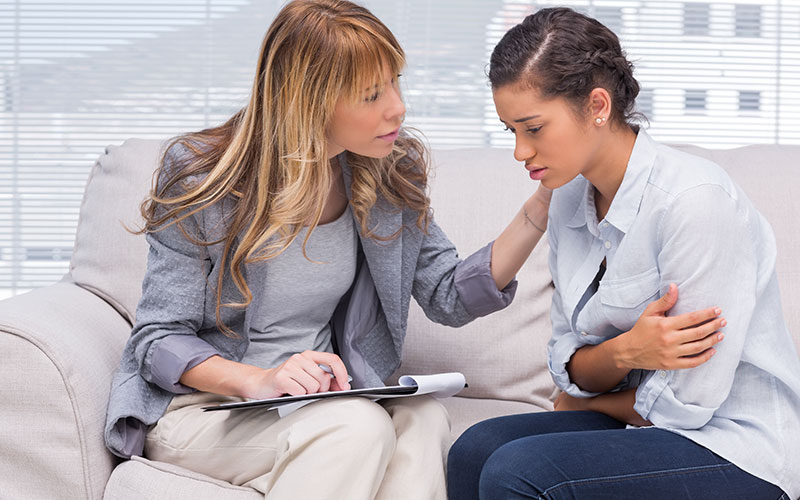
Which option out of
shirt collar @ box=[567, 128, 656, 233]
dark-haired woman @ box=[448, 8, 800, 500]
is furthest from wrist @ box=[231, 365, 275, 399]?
shirt collar @ box=[567, 128, 656, 233]

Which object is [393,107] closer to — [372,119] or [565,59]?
[372,119]

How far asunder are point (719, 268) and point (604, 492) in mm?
321

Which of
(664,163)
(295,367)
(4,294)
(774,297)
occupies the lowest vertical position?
(4,294)

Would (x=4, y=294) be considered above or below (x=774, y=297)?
below

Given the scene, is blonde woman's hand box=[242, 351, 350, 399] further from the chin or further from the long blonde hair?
the chin

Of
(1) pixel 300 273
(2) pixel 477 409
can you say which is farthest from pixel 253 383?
(2) pixel 477 409

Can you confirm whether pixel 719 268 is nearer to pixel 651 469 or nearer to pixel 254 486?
pixel 651 469

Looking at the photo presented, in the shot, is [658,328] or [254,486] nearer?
[658,328]

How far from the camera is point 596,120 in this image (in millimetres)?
1103

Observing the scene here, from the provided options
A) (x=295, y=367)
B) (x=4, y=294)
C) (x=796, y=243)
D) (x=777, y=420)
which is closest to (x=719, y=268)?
(x=777, y=420)

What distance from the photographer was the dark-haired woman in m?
1.00

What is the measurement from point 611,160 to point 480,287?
0.33m

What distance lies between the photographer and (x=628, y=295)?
111cm

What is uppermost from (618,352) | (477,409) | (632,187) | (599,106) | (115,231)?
(599,106)
